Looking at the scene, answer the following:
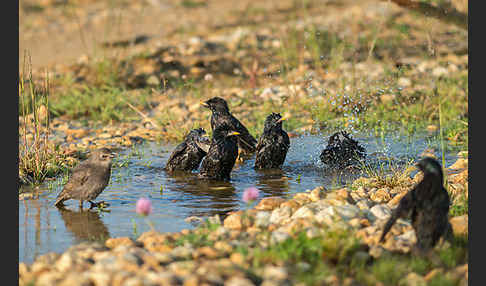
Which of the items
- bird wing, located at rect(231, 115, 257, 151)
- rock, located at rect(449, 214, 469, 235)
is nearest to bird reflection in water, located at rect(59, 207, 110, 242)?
rock, located at rect(449, 214, 469, 235)

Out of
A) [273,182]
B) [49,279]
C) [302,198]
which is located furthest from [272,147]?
[49,279]

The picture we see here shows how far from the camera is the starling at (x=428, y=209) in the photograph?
4.75 metres

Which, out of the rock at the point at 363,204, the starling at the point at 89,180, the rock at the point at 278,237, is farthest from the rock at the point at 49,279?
the rock at the point at 363,204

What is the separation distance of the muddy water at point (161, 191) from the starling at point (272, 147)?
0.48 ft

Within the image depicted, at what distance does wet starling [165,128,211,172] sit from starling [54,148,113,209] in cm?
164

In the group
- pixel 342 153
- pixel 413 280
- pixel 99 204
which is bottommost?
pixel 413 280

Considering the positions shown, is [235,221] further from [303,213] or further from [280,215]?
[303,213]

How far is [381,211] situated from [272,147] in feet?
8.05

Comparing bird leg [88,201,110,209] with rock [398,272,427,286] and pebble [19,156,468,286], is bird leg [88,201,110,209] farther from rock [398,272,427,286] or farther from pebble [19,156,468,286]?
rock [398,272,427,286]

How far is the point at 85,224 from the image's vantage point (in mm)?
5906

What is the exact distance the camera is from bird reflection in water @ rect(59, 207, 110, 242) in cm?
556

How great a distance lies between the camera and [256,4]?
17172 mm

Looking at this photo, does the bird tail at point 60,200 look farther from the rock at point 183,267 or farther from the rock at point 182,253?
the rock at point 183,267

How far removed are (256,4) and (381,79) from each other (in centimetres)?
693
